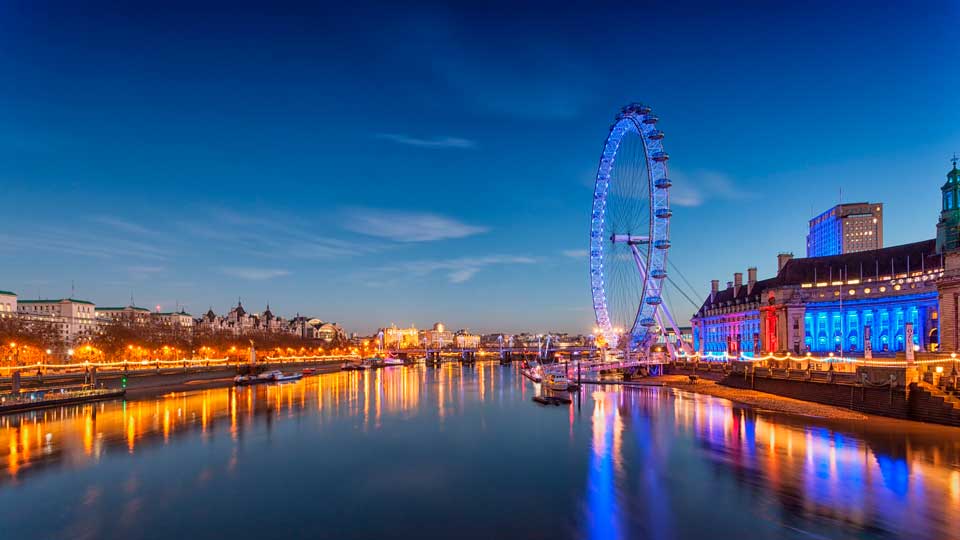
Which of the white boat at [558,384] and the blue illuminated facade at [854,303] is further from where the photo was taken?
the blue illuminated facade at [854,303]

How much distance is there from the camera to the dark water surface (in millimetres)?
20859

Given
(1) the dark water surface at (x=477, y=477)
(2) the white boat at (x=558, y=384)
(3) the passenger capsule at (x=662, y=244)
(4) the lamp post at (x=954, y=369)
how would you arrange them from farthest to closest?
(3) the passenger capsule at (x=662, y=244) < (2) the white boat at (x=558, y=384) < (4) the lamp post at (x=954, y=369) < (1) the dark water surface at (x=477, y=477)

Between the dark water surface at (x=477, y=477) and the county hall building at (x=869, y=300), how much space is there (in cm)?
3869

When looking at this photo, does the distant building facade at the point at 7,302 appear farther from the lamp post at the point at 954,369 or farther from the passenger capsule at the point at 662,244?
the lamp post at the point at 954,369

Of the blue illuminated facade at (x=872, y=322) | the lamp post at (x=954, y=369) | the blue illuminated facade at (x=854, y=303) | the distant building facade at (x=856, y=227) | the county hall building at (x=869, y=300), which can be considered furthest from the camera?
the distant building facade at (x=856, y=227)

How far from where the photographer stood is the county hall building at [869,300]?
6806cm

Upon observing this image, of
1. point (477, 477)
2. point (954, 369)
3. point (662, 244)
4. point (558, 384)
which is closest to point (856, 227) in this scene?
point (662, 244)

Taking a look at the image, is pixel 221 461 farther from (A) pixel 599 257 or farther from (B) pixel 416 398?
(A) pixel 599 257

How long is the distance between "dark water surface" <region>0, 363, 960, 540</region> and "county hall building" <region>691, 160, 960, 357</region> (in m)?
38.7

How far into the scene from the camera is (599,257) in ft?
285

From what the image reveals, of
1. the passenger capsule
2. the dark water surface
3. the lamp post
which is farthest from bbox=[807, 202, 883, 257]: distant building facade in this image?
the dark water surface

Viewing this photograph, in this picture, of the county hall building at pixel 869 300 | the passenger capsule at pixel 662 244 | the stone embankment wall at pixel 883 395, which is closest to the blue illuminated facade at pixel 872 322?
the county hall building at pixel 869 300

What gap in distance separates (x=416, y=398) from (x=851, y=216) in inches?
7382

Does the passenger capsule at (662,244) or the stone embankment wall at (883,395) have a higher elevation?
the passenger capsule at (662,244)
